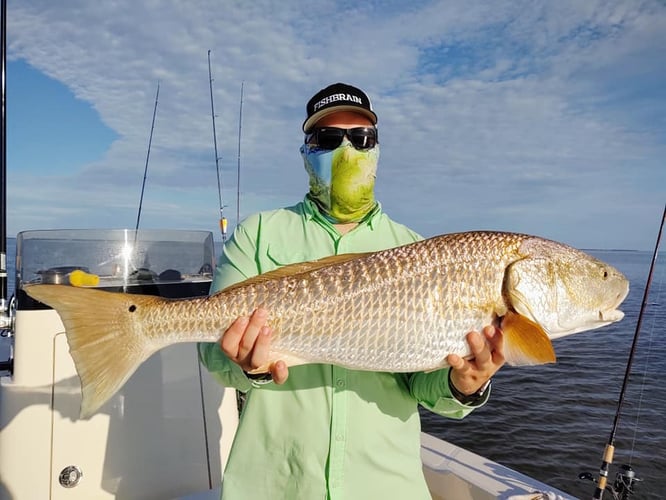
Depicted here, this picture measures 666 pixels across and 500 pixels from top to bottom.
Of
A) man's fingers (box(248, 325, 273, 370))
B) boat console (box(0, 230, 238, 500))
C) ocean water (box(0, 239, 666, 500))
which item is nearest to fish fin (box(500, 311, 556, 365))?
man's fingers (box(248, 325, 273, 370))

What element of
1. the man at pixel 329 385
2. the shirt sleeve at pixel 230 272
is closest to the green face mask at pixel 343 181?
the man at pixel 329 385

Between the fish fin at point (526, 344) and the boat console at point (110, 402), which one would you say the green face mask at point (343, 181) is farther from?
the boat console at point (110, 402)

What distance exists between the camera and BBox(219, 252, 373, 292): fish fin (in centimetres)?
241

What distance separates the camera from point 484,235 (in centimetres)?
257

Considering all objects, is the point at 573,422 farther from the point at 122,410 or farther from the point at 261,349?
the point at 261,349

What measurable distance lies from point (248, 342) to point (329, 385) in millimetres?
445

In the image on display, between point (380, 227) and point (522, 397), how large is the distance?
11.4 meters

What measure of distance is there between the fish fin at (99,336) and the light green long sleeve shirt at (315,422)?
1.17 feet

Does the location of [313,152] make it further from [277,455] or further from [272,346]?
[277,455]

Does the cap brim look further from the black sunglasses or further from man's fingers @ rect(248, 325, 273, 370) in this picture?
man's fingers @ rect(248, 325, 273, 370)

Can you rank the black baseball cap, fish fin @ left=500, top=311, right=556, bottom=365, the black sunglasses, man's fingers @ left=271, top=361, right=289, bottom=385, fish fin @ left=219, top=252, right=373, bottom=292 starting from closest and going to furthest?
man's fingers @ left=271, top=361, right=289, bottom=385 → fish fin @ left=500, top=311, right=556, bottom=365 → fish fin @ left=219, top=252, right=373, bottom=292 → the black baseball cap → the black sunglasses

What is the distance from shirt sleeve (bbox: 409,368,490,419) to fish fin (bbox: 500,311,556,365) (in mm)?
259

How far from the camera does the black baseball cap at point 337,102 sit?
8.51 ft

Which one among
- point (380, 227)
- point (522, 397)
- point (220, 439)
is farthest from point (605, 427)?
point (380, 227)
